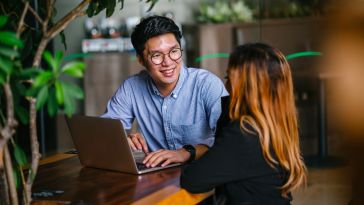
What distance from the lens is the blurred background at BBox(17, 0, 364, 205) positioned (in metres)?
4.99

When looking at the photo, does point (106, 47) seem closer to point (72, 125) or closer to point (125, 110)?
point (125, 110)

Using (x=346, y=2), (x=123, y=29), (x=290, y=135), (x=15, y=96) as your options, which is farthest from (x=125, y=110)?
(x=123, y=29)

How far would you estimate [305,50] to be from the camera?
5262 mm

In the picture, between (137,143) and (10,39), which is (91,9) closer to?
(10,39)

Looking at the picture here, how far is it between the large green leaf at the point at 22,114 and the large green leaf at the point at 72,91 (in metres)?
0.27

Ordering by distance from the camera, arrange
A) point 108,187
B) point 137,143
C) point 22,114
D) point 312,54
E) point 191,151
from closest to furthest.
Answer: point 22,114
point 108,187
point 191,151
point 137,143
point 312,54

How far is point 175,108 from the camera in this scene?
3.18 meters

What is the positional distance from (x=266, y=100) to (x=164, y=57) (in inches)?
36.6

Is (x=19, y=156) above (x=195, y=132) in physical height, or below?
above

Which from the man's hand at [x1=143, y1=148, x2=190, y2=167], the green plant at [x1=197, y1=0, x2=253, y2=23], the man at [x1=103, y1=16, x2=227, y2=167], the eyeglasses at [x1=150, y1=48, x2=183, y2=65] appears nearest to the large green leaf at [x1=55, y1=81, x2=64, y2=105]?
the man's hand at [x1=143, y1=148, x2=190, y2=167]

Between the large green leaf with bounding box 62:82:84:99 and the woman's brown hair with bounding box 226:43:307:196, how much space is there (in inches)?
26.4

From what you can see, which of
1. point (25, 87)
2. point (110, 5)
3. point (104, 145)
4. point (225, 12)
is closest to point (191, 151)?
point (104, 145)

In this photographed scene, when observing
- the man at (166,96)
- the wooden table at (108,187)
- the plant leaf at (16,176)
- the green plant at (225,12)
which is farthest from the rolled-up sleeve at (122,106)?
→ the green plant at (225,12)

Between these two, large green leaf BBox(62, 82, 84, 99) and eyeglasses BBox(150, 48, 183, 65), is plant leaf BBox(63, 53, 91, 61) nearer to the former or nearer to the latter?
eyeglasses BBox(150, 48, 183, 65)
